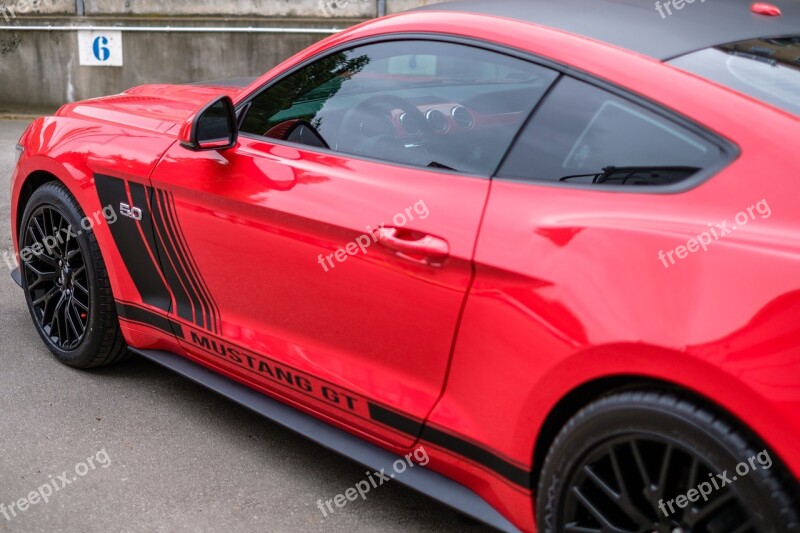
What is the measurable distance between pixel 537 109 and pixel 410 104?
1.98ft

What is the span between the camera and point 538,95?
2.59m

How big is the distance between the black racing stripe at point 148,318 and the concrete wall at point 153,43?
23.8 feet

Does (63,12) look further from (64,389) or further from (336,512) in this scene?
(336,512)

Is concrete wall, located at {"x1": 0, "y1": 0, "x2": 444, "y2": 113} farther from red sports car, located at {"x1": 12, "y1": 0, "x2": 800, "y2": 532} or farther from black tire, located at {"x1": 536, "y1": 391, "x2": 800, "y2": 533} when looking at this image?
black tire, located at {"x1": 536, "y1": 391, "x2": 800, "y2": 533}

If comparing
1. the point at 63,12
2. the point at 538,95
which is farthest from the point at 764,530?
the point at 63,12

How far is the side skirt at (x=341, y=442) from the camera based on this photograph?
2.62 metres

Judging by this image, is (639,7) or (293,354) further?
(293,354)

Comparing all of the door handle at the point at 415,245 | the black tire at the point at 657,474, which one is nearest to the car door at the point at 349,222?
the door handle at the point at 415,245

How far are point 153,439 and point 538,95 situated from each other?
6.64 feet

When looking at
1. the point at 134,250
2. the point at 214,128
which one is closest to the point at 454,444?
the point at 214,128

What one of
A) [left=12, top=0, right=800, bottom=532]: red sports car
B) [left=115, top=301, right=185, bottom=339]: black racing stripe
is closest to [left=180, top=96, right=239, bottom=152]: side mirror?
[left=12, top=0, right=800, bottom=532]: red sports car

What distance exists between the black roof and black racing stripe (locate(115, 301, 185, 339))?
1.55 metres

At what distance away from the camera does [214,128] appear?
323cm

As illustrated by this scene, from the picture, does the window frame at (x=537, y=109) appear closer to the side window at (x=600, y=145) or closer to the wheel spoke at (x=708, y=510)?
the side window at (x=600, y=145)
